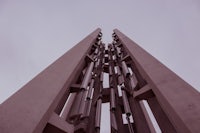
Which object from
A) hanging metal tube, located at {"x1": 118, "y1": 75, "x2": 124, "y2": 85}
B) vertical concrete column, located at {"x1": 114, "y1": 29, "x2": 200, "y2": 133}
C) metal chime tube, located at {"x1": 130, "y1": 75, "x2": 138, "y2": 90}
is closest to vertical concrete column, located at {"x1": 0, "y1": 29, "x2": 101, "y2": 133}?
vertical concrete column, located at {"x1": 114, "y1": 29, "x2": 200, "y2": 133}

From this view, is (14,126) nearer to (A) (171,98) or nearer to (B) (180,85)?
(A) (171,98)

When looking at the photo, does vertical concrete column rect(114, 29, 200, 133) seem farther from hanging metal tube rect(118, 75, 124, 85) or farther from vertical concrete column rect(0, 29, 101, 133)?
hanging metal tube rect(118, 75, 124, 85)

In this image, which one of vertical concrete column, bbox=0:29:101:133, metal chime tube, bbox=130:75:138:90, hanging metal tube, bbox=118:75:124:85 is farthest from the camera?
hanging metal tube, bbox=118:75:124:85

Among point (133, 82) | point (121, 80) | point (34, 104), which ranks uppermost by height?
point (121, 80)

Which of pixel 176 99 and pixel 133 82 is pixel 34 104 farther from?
pixel 133 82

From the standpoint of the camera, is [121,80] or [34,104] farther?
[121,80]

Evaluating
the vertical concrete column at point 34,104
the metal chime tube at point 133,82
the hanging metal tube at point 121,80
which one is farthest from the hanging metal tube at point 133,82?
the vertical concrete column at point 34,104

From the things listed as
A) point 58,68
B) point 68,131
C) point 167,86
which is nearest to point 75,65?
point 58,68

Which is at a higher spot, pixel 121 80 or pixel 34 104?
pixel 121 80

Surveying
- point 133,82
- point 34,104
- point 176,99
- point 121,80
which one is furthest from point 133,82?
point 34,104

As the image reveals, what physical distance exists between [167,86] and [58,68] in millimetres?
965

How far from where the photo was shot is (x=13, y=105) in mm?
901

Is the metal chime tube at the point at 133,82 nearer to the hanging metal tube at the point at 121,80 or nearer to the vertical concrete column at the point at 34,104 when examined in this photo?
the hanging metal tube at the point at 121,80

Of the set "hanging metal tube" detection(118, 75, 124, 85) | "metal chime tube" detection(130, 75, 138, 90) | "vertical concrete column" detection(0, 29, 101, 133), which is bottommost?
"vertical concrete column" detection(0, 29, 101, 133)
